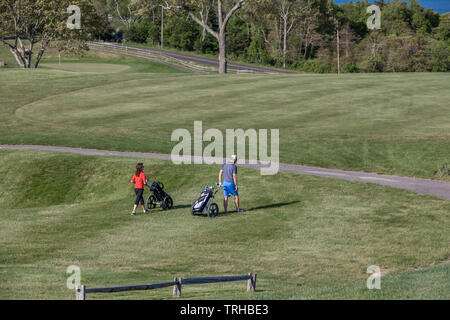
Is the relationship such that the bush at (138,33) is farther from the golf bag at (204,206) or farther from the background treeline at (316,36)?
the golf bag at (204,206)

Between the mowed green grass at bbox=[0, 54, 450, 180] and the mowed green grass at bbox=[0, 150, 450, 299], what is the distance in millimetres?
7086

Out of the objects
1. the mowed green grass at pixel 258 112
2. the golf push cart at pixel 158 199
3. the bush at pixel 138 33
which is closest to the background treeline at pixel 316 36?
the bush at pixel 138 33

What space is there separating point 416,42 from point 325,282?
315 feet

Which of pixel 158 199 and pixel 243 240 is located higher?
pixel 158 199

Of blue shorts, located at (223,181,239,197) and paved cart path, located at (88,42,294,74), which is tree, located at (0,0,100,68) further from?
blue shorts, located at (223,181,239,197)

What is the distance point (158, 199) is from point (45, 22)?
219 feet

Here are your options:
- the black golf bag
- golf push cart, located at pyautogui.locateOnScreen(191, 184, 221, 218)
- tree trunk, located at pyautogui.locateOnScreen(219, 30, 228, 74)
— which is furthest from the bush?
golf push cart, located at pyautogui.locateOnScreen(191, 184, 221, 218)

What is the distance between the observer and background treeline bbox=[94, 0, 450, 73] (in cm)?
10688

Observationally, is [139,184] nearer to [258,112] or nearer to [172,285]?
[172,285]

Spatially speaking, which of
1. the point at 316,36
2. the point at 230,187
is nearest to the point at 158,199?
the point at 230,187

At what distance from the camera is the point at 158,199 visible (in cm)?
2441

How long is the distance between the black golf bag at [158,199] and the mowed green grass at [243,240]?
635mm

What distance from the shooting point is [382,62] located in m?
104
